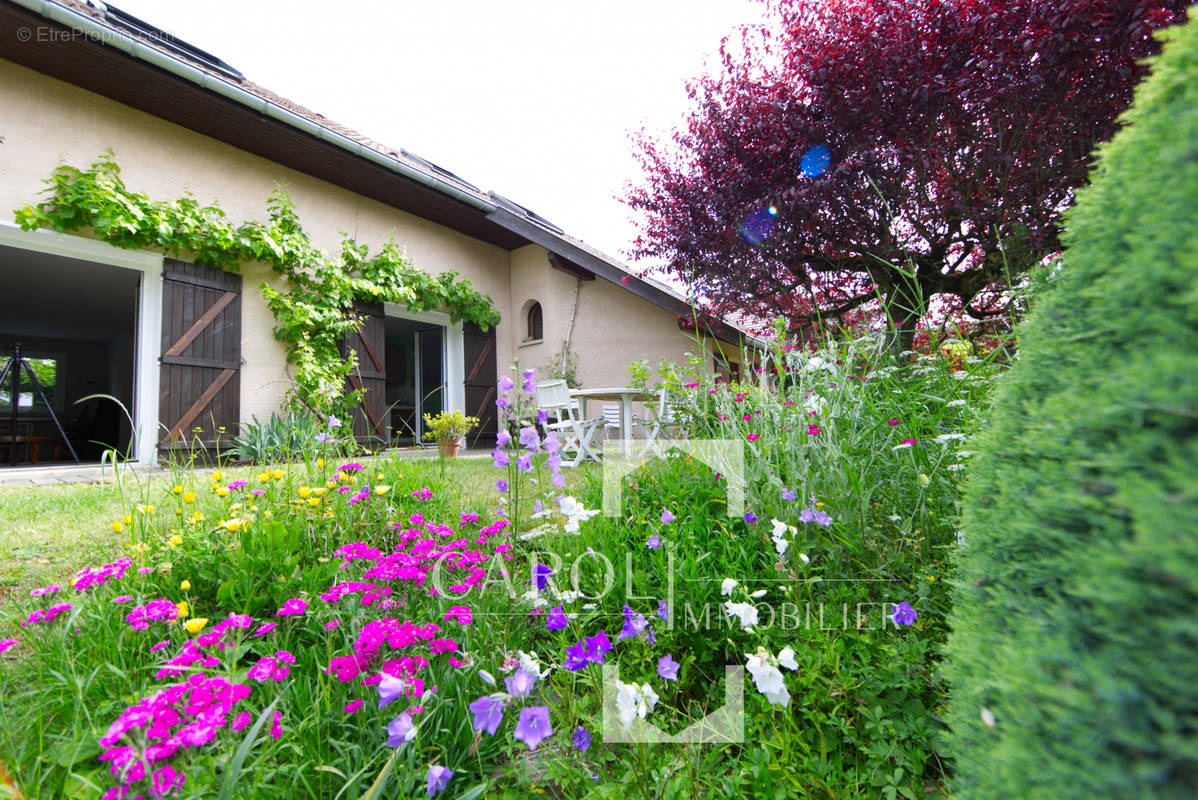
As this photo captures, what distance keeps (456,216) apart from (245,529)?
7138 millimetres

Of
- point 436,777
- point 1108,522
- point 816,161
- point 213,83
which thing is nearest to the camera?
point 1108,522

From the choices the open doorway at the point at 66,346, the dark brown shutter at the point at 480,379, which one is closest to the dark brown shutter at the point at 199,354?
the open doorway at the point at 66,346

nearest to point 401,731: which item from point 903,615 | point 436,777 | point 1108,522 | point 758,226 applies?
point 436,777

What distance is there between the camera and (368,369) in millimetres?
6887

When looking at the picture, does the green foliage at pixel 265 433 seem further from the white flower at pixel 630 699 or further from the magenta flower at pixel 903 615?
the magenta flower at pixel 903 615

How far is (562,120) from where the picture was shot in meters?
7.58

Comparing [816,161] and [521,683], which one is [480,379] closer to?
[816,161]

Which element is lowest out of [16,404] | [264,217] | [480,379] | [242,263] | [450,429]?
[450,429]

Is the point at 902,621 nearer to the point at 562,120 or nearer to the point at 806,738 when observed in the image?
the point at 806,738

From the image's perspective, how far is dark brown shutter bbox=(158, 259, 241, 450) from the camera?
5258 millimetres

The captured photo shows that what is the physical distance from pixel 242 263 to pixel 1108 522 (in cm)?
739

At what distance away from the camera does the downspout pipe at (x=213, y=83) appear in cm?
420

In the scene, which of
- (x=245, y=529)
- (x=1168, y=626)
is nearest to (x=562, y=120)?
(x=245, y=529)

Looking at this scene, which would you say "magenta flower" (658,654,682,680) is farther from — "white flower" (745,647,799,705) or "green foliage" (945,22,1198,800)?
"green foliage" (945,22,1198,800)
